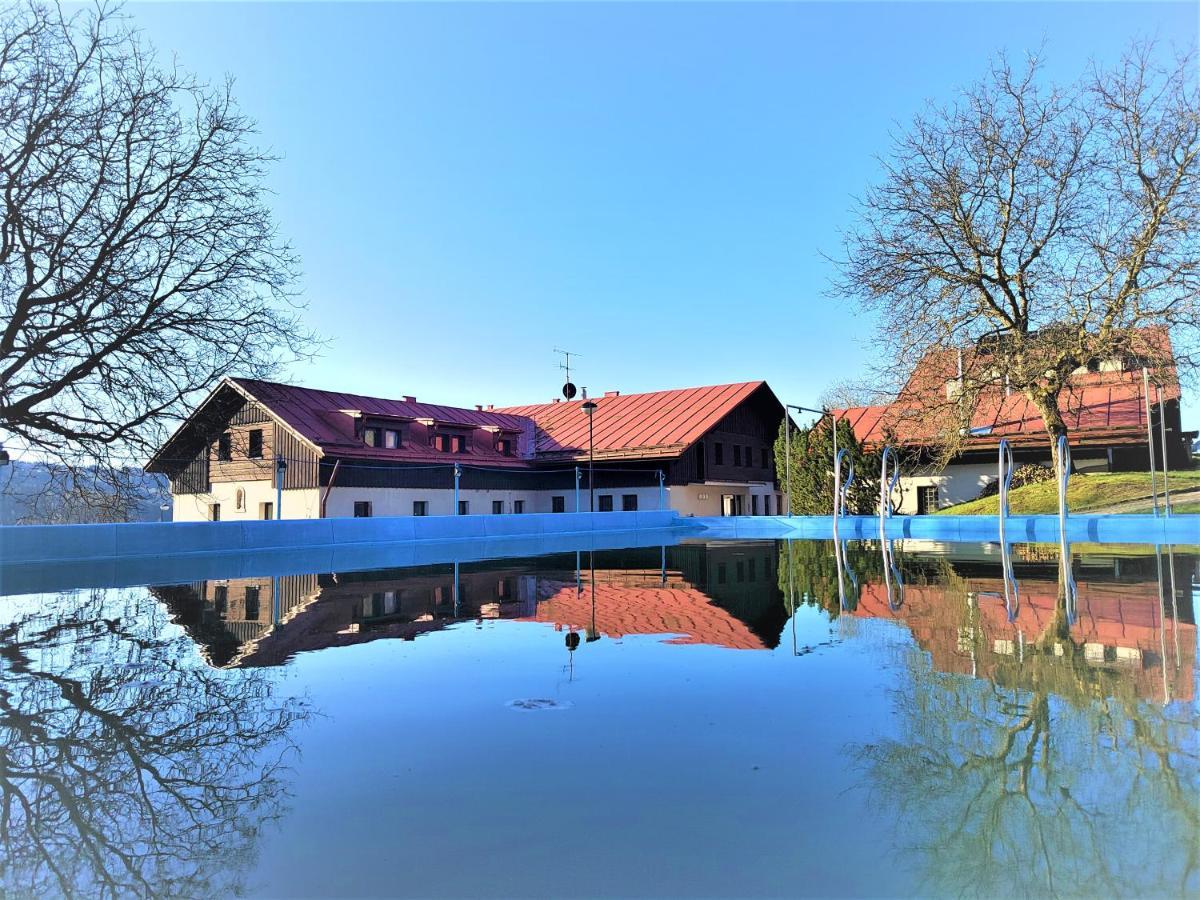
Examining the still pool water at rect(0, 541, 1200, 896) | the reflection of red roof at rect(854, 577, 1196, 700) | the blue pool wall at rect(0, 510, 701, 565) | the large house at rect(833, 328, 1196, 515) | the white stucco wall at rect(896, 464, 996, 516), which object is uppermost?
the large house at rect(833, 328, 1196, 515)

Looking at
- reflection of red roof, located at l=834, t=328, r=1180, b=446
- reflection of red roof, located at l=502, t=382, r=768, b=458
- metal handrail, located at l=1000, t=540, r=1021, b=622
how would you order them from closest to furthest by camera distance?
1. metal handrail, located at l=1000, t=540, r=1021, b=622
2. reflection of red roof, located at l=834, t=328, r=1180, b=446
3. reflection of red roof, located at l=502, t=382, r=768, b=458

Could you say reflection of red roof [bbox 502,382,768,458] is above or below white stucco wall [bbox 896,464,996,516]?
above

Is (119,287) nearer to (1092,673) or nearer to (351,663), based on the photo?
(351,663)

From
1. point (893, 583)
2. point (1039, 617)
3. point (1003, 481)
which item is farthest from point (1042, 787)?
point (1003, 481)

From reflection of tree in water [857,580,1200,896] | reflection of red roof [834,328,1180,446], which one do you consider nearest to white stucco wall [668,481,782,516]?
reflection of red roof [834,328,1180,446]

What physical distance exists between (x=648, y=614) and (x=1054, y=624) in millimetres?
3463

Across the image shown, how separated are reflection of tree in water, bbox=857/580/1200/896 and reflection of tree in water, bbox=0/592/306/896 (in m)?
2.19

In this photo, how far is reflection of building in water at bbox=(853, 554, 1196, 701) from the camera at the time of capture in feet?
15.4

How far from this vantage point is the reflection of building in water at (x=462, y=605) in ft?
20.9

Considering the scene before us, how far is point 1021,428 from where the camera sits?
1291 inches

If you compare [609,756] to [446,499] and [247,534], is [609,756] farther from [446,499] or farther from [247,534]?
[446,499]

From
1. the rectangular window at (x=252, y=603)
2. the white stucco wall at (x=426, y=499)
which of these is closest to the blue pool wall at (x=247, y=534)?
the rectangular window at (x=252, y=603)

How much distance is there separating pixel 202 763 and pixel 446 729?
1.03 metres

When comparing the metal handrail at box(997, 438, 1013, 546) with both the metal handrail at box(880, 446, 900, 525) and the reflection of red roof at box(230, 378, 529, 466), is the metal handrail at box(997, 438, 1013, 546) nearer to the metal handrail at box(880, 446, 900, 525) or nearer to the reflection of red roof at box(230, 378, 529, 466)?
the metal handrail at box(880, 446, 900, 525)
